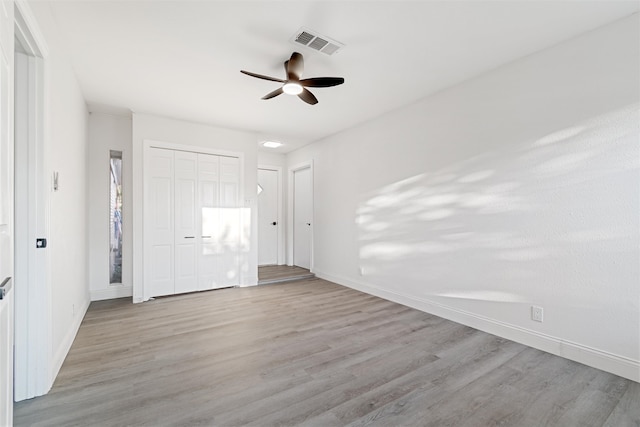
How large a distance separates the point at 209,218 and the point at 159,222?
2.27ft

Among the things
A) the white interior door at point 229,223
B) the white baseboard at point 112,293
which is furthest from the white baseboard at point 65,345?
the white interior door at point 229,223

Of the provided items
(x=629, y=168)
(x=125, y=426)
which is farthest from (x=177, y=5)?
(x=629, y=168)

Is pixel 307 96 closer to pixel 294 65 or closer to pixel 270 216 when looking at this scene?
pixel 294 65

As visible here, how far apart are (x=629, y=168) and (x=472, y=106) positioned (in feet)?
4.64

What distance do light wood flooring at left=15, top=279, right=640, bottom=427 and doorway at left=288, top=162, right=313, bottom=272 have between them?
277cm

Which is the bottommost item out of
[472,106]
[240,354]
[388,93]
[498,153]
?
[240,354]

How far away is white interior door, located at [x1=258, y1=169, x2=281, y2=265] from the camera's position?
648 cm

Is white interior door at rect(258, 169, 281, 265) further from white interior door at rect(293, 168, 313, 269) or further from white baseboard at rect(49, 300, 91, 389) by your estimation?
white baseboard at rect(49, 300, 91, 389)

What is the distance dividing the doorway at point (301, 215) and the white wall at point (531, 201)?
6.75 ft

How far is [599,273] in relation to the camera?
7.35ft

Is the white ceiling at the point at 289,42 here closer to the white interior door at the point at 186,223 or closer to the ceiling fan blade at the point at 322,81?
the ceiling fan blade at the point at 322,81

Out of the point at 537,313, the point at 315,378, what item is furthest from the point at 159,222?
the point at 537,313

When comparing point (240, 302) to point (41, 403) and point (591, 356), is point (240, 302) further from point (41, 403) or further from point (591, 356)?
point (591, 356)

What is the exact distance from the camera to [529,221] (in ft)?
8.59
